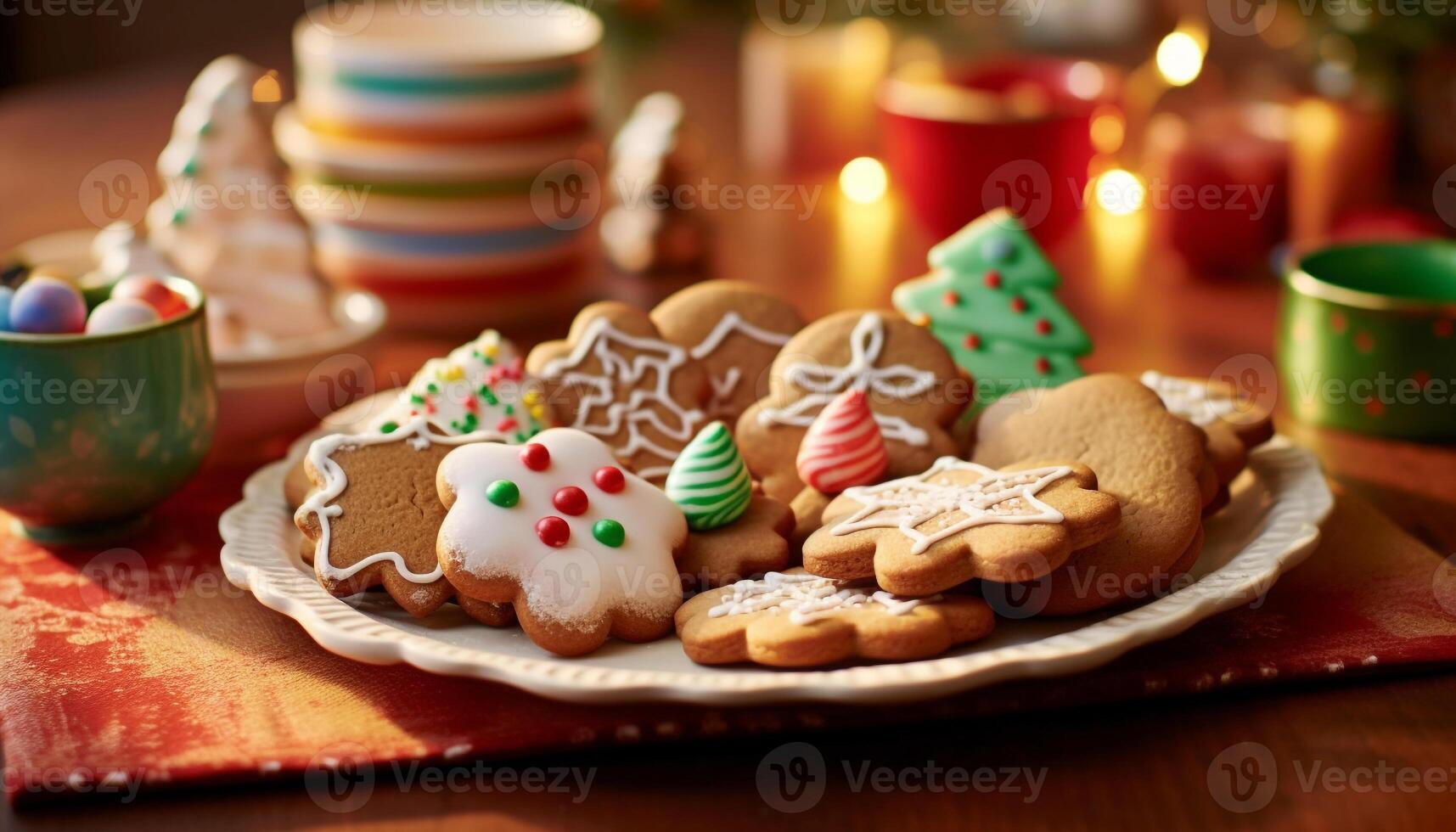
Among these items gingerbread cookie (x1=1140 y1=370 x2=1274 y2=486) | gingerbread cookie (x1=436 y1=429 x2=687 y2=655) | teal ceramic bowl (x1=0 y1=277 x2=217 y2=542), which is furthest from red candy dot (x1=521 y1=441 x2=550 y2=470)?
gingerbread cookie (x1=1140 y1=370 x2=1274 y2=486)

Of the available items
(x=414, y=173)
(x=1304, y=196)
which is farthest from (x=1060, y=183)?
(x=414, y=173)

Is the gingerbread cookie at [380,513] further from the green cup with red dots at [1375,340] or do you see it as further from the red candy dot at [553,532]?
the green cup with red dots at [1375,340]

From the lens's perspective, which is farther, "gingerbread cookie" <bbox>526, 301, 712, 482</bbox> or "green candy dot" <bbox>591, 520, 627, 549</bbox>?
"gingerbread cookie" <bbox>526, 301, 712, 482</bbox>

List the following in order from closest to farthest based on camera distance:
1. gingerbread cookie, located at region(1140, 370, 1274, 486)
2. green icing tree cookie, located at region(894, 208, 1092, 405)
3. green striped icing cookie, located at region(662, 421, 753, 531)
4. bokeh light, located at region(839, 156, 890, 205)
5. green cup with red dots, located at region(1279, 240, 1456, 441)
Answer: green striped icing cookie, located at region(662, 421, 753, 531) < gingerbread cookie, located at region(1140, 370, 1274, 486) < green icing tree cookie, located at region(894, 208, 1092, 405) < green cup with red dots, located at region(1279, 240, 1456, 441) < bokeh light, located at region(839, 156, 890, 205)

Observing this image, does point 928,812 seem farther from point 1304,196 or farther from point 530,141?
point 1304,196

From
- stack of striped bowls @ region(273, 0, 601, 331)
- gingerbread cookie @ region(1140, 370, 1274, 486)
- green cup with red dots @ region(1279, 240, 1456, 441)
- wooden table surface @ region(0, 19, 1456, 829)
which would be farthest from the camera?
stack of striped bowls @ region(273, 0, 601, 331)

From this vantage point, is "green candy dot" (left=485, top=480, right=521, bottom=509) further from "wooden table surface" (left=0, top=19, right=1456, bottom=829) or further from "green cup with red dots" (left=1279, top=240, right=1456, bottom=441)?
"green cup with red dots" (left=1279, top=240, right=1456, bottom=441)

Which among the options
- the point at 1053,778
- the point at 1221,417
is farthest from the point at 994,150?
the point at 1053,778
